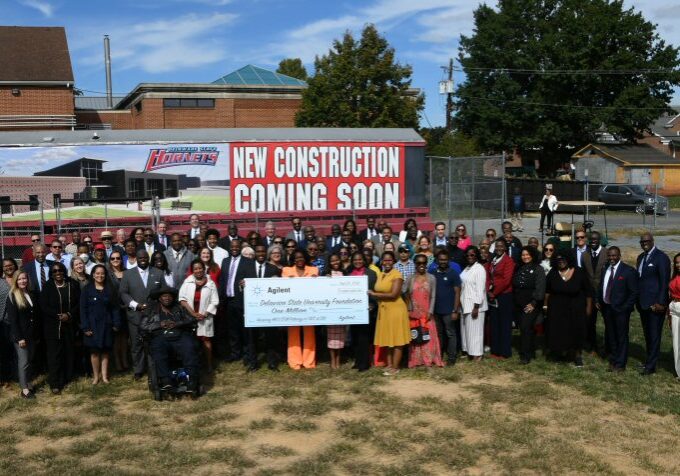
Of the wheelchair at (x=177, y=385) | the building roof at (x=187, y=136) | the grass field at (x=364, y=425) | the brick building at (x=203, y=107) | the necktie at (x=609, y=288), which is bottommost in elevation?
the grass field at (x=364, y=425)

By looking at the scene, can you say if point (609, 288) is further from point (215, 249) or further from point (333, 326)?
point (215, 249)

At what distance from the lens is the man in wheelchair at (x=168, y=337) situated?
909 cm

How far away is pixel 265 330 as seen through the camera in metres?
10.5

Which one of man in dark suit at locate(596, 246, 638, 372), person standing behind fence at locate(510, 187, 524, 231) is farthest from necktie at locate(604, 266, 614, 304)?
person standing behind fence at locate(510, 187, 524, 231)

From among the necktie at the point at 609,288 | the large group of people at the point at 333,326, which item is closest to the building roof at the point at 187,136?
the large group of people at the point at 333,326

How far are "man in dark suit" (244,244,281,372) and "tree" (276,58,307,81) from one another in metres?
57.1

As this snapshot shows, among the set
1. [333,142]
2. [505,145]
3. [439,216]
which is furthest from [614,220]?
[505,145]

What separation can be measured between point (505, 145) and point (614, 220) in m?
21.8

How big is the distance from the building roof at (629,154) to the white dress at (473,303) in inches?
1727

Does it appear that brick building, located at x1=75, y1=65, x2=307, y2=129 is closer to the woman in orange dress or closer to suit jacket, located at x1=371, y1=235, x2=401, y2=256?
suit jacket, located at x1=371, y1=235, x2=401, y2=256

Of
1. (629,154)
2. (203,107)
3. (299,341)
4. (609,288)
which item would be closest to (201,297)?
(299,341)

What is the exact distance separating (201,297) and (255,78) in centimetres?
3763

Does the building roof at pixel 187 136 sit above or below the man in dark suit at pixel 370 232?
above

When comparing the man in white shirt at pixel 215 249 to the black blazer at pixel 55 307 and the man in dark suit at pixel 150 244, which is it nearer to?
the man in dark suit at pixel 150 244
